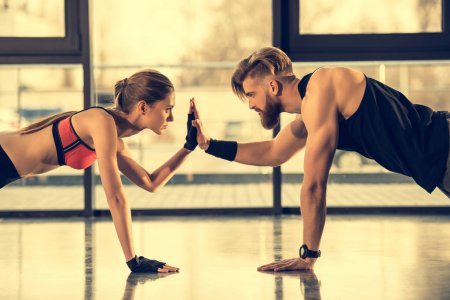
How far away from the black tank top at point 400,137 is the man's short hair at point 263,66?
0.96 ft

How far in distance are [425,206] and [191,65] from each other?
1526mm

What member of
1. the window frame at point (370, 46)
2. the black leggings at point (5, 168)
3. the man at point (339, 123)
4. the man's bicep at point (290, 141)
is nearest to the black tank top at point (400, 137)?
the man at point (339, 123)

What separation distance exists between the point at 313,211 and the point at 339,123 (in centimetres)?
30

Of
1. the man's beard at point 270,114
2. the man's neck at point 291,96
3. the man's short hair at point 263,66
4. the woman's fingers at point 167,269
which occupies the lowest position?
the woman's fingers at point 167,269

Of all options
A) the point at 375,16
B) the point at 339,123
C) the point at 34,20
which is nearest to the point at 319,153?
the point at 339,123

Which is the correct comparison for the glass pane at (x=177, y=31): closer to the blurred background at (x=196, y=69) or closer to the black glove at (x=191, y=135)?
the blurred background at (x=196, y=69)

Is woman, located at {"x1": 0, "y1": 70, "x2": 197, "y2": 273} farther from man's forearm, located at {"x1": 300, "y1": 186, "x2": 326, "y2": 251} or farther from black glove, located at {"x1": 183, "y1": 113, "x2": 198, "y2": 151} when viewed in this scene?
man's forearm, located at {"x1": 300, "y1": 186, "x2": 326, "y2": 251}

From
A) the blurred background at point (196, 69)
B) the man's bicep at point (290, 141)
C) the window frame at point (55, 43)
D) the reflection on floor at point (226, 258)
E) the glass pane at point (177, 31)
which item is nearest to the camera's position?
the reflection on floor at point (226, 258)

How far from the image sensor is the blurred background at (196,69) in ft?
16.6

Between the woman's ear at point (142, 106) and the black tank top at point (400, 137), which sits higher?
the woman's ear at point (142, 106)

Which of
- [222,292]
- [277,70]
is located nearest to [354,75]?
[277,70]

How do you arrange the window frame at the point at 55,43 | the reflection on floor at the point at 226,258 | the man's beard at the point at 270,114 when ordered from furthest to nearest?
the window frame at the point at 55,43 < the man's beard at the point at 270,114 < the reflection on floor at the point at 226,258

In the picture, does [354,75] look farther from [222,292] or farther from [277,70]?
[222,292]

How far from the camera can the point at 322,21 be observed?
5039 mm
